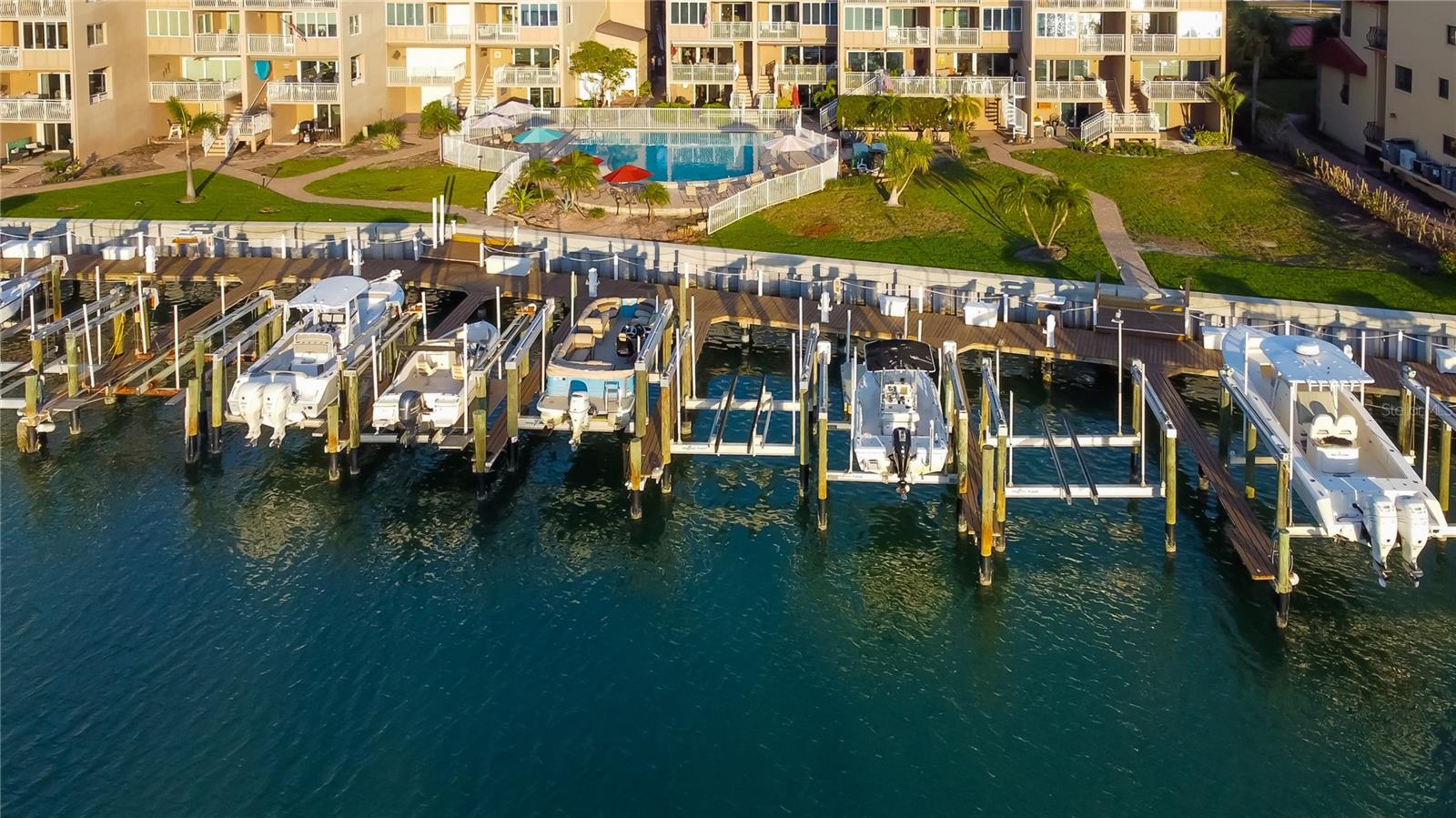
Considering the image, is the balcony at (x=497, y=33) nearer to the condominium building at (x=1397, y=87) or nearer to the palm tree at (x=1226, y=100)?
the palm tree at (x=1226, y=100)

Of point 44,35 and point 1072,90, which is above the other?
point 44,35

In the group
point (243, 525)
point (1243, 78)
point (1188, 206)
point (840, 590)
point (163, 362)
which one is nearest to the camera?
point (840, 590)

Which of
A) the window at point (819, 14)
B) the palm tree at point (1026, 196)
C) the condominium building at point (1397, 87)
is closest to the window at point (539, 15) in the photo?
the window at point (819, 14)

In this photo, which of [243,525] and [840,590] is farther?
[243,525]

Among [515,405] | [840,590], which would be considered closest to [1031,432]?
[840,590]

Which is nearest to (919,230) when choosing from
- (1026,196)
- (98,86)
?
(1026,196)

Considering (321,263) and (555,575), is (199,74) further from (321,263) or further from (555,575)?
(555,575)

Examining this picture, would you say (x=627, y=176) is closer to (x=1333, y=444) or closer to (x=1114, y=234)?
(x=1114, y=234)
